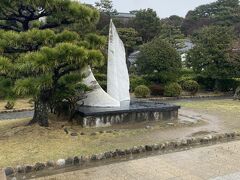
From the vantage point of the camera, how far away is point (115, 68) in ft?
33.7

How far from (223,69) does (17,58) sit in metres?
14.1

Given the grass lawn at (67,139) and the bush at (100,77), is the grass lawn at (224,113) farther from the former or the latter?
Result: the bush at (100,77)

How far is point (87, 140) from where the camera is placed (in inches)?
298

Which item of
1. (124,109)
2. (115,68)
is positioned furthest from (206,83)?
(124,109)

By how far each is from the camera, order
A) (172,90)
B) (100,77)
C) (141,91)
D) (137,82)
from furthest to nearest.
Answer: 1. (137,82)
2. (172,90)
3. (141,91)
4. (100,77)

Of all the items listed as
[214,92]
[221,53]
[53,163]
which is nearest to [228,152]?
[53,163]

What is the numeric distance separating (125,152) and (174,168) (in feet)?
3.77

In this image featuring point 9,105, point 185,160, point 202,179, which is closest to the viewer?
point 202,179

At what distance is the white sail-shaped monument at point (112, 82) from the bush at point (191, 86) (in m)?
8.92

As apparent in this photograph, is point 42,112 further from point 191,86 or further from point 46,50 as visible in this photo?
point 191,86

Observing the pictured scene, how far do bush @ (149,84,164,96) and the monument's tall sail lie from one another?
7.90m

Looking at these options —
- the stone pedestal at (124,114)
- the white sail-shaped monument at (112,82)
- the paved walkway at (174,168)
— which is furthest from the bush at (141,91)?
the paved walkway at (174,168)

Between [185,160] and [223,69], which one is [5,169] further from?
[223,69]

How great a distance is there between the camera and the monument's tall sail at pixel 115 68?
10.1 m
